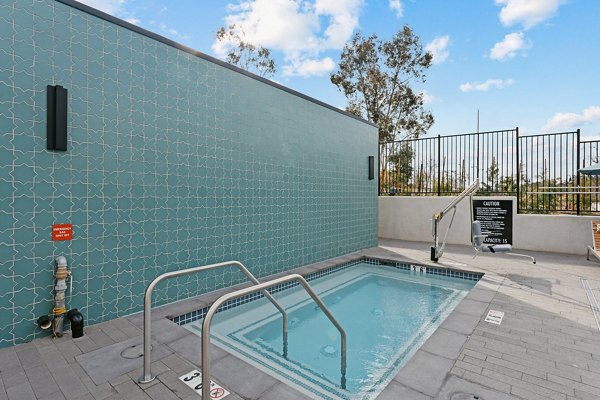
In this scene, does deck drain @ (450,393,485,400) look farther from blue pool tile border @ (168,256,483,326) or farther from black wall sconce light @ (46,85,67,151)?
black wall sconce light @ (46,85,67,151)

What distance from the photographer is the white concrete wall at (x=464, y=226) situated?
7.12m

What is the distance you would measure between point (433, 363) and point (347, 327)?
1587 mm

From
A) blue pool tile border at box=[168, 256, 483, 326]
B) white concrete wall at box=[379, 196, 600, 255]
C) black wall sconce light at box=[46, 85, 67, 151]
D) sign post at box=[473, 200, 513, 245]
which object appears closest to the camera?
black wall sconce light at box=[46, 85, 67, 151]

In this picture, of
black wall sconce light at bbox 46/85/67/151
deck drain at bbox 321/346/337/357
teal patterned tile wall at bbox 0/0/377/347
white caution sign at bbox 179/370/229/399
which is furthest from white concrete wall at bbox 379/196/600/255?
black wall sconce light at bbox 46/85/67/151

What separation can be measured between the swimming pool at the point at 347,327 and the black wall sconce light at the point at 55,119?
2344 mm

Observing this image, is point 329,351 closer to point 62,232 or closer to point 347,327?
point 347,327

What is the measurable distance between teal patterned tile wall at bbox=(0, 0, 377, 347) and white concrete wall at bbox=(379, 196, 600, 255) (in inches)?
194

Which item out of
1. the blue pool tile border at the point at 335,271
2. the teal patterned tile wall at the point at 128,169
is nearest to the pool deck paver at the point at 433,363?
the blue pool tile border at the point at 335,271

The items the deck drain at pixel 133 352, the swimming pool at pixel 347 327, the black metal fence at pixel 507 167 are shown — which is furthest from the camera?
the black metal fence at pixel 507 167

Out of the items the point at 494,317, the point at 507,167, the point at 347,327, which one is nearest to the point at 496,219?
the point at 507,167

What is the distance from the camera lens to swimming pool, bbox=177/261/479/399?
2691 millimetres

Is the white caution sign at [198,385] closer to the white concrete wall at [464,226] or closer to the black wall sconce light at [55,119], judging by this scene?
the black wall sconce light at [55,119]

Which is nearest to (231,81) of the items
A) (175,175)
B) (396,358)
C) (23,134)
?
(175,175)

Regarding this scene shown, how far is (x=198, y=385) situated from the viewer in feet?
6.98
